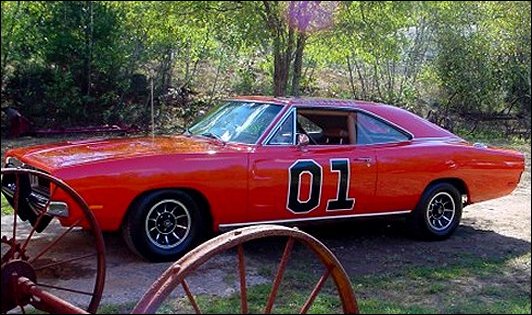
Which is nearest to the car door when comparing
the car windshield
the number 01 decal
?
the number 01 decal

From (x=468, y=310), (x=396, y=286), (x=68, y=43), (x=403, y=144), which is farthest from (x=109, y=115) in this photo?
(x=468, y=310)

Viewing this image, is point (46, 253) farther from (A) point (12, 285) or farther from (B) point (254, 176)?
(A) point (12, 285)

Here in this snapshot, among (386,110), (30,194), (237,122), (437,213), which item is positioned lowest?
(437,213)

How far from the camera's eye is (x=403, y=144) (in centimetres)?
598

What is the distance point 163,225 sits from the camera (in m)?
5.14

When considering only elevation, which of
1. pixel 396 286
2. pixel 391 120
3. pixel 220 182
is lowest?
pixel 396 286

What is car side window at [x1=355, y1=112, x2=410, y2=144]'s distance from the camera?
5910mm

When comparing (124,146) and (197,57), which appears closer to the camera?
(124,146)

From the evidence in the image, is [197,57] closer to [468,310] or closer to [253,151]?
[253,151]

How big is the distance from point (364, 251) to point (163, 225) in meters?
1.66

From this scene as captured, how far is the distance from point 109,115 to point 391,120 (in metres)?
3.16

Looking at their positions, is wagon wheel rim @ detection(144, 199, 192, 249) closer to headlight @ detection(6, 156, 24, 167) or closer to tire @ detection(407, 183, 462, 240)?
headlight @ detection(6, 156, 24, 167)

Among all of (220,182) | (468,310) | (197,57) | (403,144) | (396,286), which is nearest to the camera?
(468,310)

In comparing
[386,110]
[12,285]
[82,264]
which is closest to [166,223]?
[82,264]
